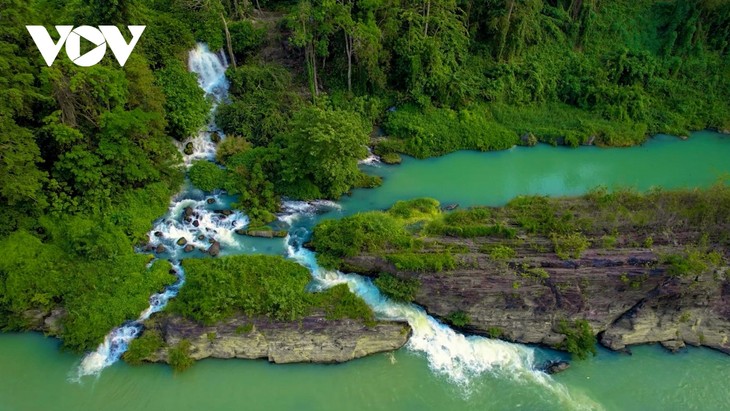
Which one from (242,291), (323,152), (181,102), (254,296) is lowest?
(254,296)

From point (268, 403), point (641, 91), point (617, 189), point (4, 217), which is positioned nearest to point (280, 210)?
point (268, 403)

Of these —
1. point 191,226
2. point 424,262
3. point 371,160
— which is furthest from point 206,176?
point 424,262

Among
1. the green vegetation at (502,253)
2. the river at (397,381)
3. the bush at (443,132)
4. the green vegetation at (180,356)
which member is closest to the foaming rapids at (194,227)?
the green vegetation at (180,356)

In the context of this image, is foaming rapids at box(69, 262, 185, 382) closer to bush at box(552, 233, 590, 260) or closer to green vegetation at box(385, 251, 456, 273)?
green vegetation at box(385, 251, 456, 273)

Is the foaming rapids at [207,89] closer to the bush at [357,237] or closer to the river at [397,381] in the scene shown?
the bush at [357,237]

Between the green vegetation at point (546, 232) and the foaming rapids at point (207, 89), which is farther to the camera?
the foaming rapids at point (207, 89)

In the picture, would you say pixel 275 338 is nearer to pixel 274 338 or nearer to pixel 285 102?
pixel 274 338
